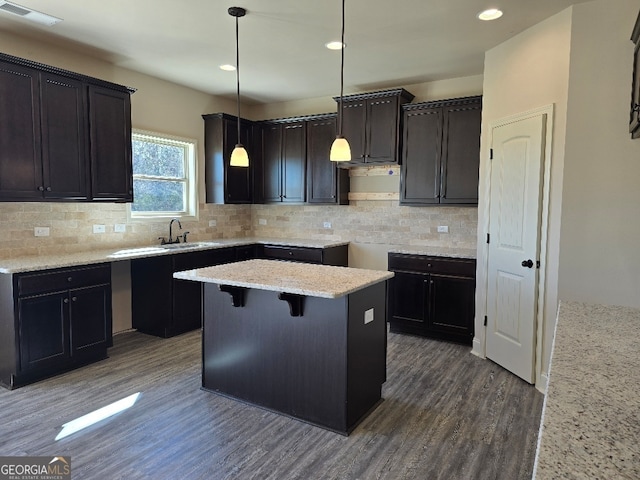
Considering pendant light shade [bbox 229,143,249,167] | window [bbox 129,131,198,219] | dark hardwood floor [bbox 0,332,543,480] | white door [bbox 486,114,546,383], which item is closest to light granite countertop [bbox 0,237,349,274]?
window [bbox 129,131,198,219]

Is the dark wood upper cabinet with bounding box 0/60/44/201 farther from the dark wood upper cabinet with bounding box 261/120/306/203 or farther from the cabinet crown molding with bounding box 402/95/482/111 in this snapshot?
the cabinet crown molding with bounding box 402/95/482/111

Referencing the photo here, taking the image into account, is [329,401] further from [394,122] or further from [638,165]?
[394,122]

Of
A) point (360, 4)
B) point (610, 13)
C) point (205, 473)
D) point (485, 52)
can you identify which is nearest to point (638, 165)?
point (610, 13)

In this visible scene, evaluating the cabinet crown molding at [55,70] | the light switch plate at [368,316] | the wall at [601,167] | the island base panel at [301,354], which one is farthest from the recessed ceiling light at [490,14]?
the cabinet crown molding at [55,70]

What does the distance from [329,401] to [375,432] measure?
351mm

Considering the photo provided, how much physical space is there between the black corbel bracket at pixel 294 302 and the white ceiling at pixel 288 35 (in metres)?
2.11

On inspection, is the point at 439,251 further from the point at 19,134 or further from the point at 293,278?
the point at 19,134

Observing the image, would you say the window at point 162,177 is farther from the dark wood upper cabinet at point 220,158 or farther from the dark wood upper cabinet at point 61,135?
the dark wood upper cabinet at point 61,135

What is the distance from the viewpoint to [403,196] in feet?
16.2

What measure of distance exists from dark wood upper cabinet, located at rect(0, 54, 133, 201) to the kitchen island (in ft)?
5.52

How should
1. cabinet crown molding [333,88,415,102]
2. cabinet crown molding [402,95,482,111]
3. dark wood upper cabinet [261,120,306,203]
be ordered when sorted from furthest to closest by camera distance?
dark wood upper cabinet [261,120,306,203] → cabinet crown molding [333,88,415,102] → cabinet crown molding [402,95,482,111]

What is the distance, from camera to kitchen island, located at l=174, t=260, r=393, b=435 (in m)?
2.65

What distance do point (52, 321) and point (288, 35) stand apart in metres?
3.13

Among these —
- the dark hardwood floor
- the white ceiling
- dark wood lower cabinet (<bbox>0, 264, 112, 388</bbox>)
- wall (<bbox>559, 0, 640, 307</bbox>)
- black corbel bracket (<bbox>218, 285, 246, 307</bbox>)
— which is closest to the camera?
the dark hardwood floor
